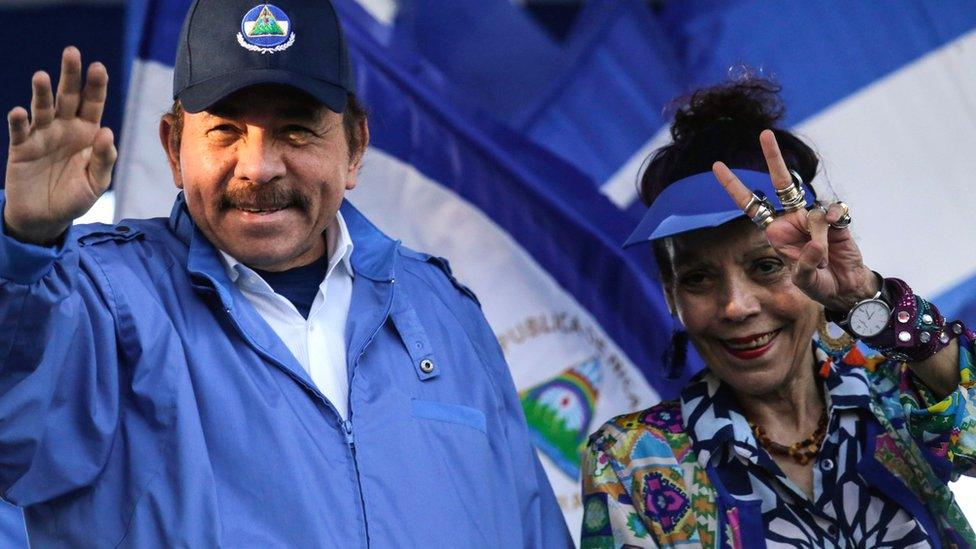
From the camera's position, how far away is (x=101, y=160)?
1.86m

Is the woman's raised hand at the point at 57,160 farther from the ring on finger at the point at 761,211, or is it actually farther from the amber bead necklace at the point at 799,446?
the amber bead necklace at the point at 799,446

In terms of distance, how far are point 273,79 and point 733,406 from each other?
973 millimetres

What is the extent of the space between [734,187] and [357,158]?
599 mm

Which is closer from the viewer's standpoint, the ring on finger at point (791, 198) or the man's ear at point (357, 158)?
the ring on finger at point (791, 198)

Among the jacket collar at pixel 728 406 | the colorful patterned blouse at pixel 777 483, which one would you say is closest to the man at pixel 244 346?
the colorful patterned blouse at pixel 777 483

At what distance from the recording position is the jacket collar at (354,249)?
2248 mm

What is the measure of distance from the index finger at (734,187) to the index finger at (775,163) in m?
0.07

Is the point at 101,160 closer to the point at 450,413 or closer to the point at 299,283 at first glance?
the point at 299,283

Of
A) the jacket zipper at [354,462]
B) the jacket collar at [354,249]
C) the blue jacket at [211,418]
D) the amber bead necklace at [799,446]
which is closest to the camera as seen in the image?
the blue jacket at [211,418]

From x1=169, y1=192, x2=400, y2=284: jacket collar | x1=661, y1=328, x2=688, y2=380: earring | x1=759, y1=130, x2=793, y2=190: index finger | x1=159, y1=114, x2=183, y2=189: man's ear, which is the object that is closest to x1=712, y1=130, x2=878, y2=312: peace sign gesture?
x1=759, y1=130, x2=793, y2=190: index finger

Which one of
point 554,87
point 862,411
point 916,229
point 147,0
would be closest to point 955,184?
point 916,229

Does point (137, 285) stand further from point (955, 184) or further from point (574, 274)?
point (955, 184)

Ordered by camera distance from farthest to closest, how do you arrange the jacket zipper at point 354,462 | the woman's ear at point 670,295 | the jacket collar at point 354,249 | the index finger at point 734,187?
the woman's ear at point 670,295, the index finger at point 734,187, the jacket collar at point 354,249, the jacket zipper at point 354,462

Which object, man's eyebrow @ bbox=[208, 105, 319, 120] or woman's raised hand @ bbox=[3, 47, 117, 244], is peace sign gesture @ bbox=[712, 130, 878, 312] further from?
woman's raised hand @ bbox=[3, 47, 117, 244]
